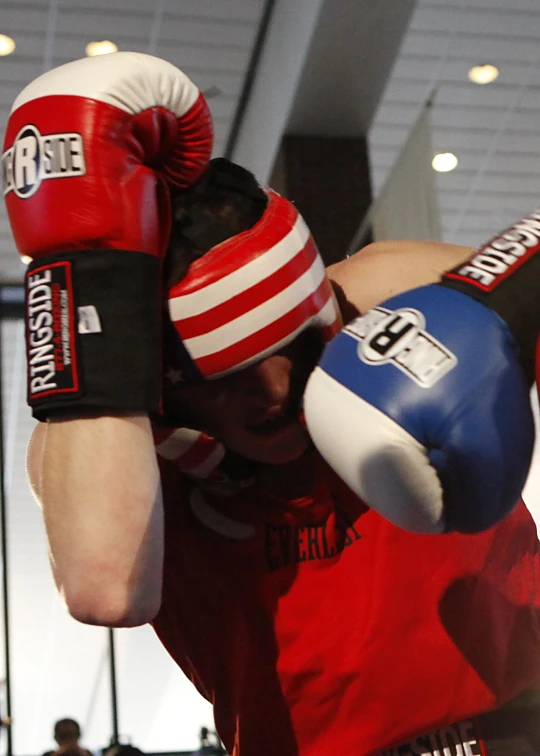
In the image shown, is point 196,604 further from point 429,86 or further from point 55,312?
point 429,86

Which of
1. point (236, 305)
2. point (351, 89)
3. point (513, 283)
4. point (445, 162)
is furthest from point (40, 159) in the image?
point (445, 162)

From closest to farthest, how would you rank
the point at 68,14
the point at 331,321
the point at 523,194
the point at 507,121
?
the point at 331,321
the point at 68,14
the point at 507,121
the point at 523,194

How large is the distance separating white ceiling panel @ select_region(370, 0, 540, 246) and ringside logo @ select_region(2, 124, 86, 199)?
3027 millimetres

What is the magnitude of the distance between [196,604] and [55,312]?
1.40 ft

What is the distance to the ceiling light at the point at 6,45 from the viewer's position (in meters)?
3.83

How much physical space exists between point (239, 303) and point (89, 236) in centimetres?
16

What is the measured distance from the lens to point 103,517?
0.82 meters

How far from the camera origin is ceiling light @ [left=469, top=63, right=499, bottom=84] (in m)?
4.18

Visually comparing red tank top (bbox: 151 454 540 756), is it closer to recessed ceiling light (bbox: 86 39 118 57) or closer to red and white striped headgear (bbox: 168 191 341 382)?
red and white striped headgear (bbox: 168 191 341 382)

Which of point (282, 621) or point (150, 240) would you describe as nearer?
point (150, 240)

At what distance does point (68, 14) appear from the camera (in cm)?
376

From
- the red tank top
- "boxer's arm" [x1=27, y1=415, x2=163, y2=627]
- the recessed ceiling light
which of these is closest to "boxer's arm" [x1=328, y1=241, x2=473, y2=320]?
the red tank top

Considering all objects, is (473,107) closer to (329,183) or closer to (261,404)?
(329,183)

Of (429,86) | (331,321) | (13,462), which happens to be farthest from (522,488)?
(13,462)
